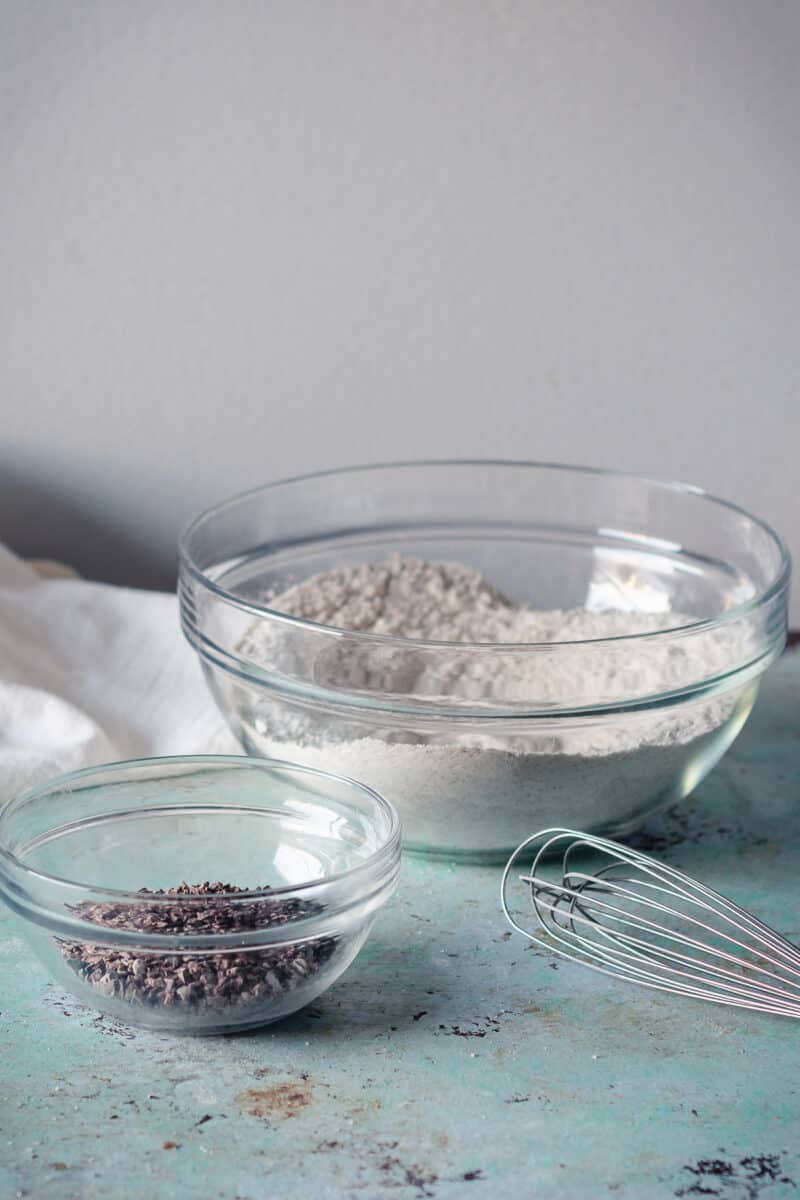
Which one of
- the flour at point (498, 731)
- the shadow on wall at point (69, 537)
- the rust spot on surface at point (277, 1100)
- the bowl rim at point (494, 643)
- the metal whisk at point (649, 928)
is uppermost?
the bowl rim at point (494, 643)

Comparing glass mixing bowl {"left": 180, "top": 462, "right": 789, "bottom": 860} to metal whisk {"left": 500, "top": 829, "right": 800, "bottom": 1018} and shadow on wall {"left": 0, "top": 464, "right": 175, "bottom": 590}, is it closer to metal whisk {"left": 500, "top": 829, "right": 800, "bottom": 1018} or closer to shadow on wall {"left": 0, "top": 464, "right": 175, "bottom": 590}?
metal whisk {"left": 500, "top": 829, "right": 800, "bottom": 1018}

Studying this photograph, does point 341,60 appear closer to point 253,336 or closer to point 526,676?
point 253,336

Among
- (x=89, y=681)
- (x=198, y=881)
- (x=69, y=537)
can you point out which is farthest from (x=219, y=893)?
(x=69, y=537)

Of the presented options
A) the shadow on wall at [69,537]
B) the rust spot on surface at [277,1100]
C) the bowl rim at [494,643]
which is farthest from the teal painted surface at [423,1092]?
the shadow on wall at [69,537]

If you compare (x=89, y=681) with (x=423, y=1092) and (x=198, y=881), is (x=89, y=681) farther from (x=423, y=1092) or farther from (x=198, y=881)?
(x=423, y=1092)

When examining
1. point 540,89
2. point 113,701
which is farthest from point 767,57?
point 113,701

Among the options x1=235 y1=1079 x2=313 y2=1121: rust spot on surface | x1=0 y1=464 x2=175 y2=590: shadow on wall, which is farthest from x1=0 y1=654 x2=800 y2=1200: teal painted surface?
x1=0 y1=464 x2=175 y2=590: shadow on wall

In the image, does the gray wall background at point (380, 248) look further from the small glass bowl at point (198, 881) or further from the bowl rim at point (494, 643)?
the small glass bowl at point (198, 881)
